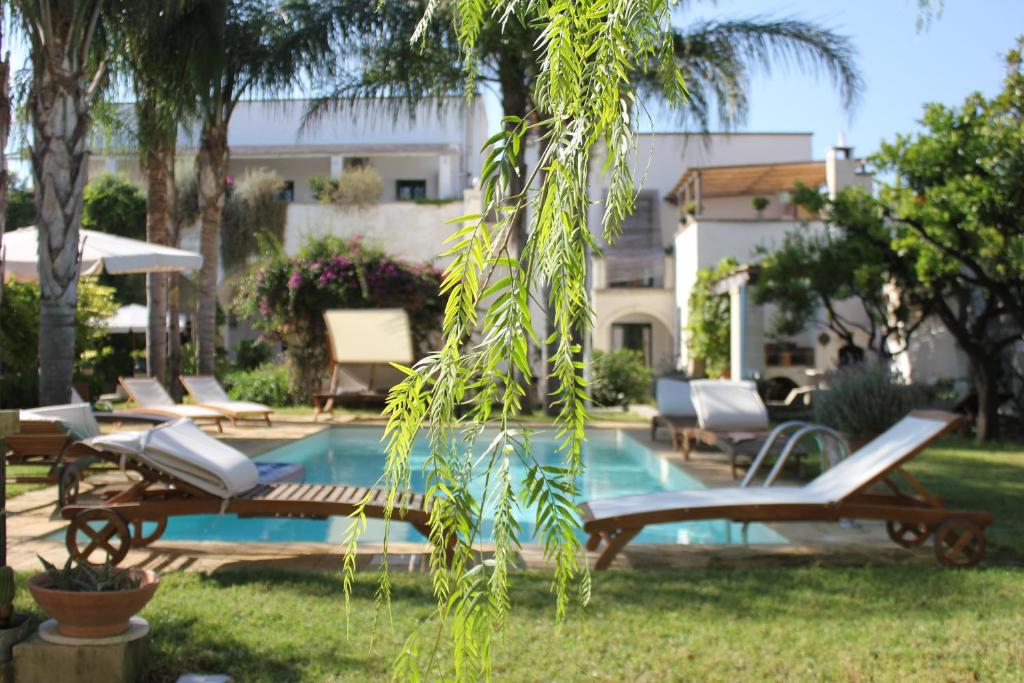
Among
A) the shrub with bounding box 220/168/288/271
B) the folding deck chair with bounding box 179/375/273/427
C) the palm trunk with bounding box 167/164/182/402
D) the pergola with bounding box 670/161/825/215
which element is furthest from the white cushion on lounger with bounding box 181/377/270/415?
the shrub with bounding box 220/168/288/271

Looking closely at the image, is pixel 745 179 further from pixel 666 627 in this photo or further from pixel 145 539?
pixel 666 627

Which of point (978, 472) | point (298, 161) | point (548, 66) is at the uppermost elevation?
→ point (298, 161)

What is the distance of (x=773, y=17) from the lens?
14070mm

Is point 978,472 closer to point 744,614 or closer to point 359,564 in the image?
point 744,614

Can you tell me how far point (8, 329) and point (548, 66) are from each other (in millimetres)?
14245

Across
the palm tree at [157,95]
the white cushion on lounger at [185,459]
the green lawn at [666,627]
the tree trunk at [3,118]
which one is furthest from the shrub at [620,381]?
the white cushion on lounger at [185,459]

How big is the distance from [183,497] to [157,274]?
9.98 meters

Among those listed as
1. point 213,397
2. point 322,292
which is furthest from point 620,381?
point 213,397

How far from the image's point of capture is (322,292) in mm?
18234

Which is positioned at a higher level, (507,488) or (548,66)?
(548,66)

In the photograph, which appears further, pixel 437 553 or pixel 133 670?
pixel 133 670

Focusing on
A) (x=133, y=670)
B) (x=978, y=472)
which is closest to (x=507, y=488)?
(x=133, y=670)

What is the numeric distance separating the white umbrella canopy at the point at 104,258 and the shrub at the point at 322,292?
5.99m

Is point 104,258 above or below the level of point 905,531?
above
